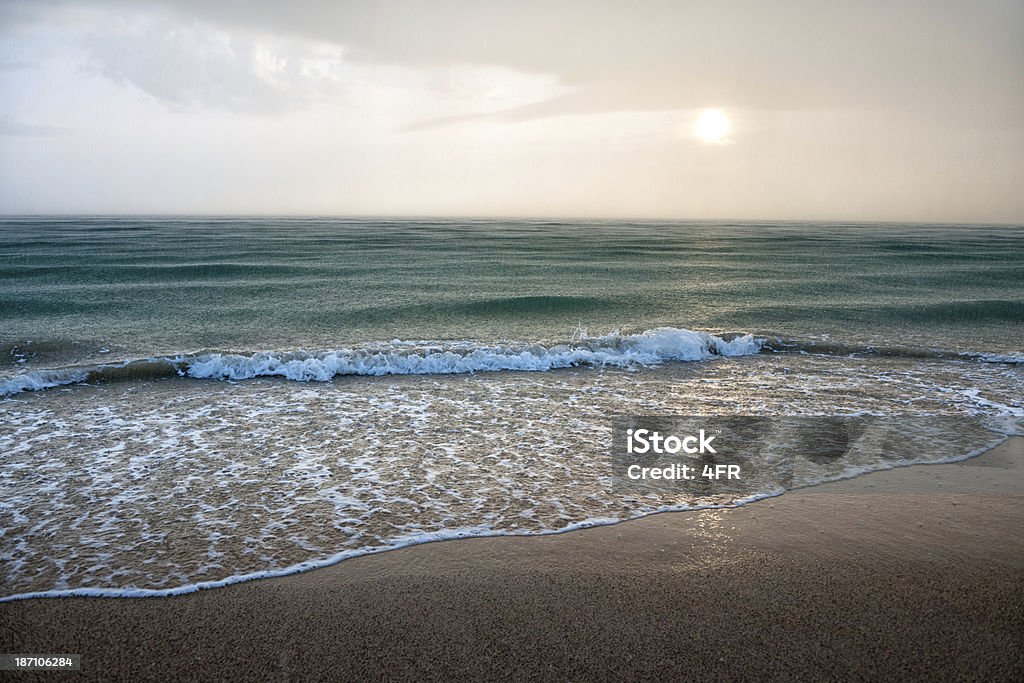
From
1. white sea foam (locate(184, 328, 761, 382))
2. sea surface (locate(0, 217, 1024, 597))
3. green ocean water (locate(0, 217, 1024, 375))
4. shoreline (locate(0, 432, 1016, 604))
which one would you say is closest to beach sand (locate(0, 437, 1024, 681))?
shoreline (locate(0, 432, 1016, 604))

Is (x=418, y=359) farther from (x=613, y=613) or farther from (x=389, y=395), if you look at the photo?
(x=613, y=613)

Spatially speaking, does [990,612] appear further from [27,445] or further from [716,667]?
[27,445]

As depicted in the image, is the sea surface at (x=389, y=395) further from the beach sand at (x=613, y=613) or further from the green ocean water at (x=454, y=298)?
the beach sand at (x=613, y=613)

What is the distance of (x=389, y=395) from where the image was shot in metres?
9.34

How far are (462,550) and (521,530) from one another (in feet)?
1.91

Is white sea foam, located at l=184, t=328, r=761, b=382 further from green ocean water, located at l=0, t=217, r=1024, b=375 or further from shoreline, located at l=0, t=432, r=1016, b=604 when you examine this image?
shoreline, located at l=0, t=432, r=1016, b=604

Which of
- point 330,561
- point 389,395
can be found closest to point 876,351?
point 389,395

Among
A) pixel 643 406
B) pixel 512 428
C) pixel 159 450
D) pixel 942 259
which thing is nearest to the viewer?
pixel 159 450

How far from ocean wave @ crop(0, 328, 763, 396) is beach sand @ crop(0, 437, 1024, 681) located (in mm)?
6653

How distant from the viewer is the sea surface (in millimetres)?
4918

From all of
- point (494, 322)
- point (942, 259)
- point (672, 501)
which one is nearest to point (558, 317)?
point (494, 322)

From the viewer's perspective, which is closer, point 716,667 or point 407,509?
point 716,667

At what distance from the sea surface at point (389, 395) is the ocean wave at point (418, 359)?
51 millimetres

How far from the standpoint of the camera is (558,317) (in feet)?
54.7
